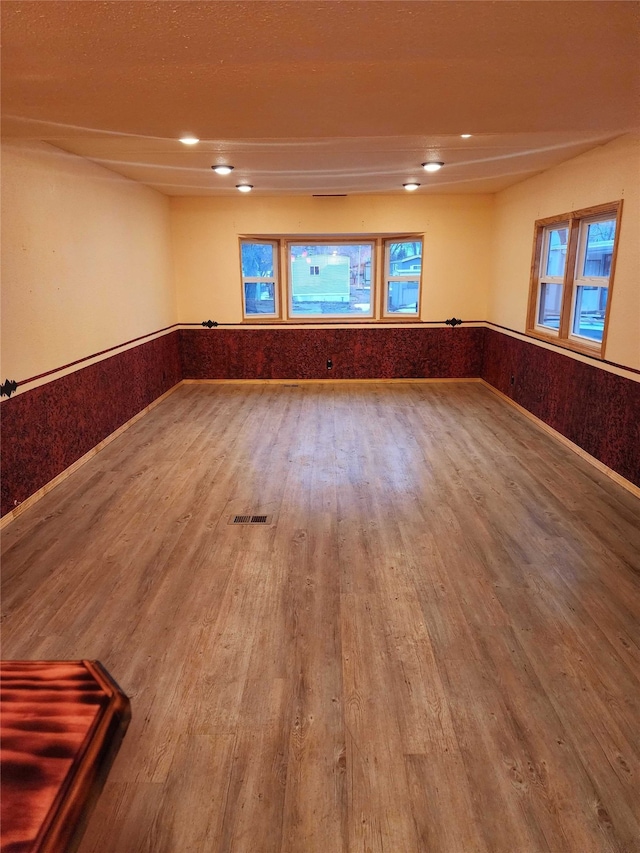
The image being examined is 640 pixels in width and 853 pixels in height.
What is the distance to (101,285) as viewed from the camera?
475 centimetres

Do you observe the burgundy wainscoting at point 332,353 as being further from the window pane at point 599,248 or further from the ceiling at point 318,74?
the ceiling at point 318,74

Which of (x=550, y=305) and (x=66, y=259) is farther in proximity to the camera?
(x=550, y=305)

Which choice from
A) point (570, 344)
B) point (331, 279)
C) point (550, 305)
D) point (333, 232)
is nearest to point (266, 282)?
point (331, 279)

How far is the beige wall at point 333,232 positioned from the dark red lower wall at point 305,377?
1.45 ft

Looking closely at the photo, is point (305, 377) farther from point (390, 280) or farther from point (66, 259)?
point (66, 259)

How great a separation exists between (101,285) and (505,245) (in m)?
4.73

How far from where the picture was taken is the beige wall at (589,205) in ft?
12.5

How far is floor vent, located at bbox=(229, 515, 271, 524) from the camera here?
3420 millimetres

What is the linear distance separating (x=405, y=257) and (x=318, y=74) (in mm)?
5432

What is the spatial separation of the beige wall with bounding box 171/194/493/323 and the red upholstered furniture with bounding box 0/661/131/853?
589cm

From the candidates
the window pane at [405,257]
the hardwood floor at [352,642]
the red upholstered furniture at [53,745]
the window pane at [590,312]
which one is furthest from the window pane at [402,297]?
the red upholstered furniture at [53,745]

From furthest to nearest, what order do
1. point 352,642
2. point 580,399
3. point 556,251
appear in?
point 556,251 → point 580,399 → point 352,642

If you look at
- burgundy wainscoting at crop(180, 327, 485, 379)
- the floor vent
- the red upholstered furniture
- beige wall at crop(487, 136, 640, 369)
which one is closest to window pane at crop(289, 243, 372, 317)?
burgundy wainscoting at crop(180, 327, 485, 379)

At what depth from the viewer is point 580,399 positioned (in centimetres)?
458
